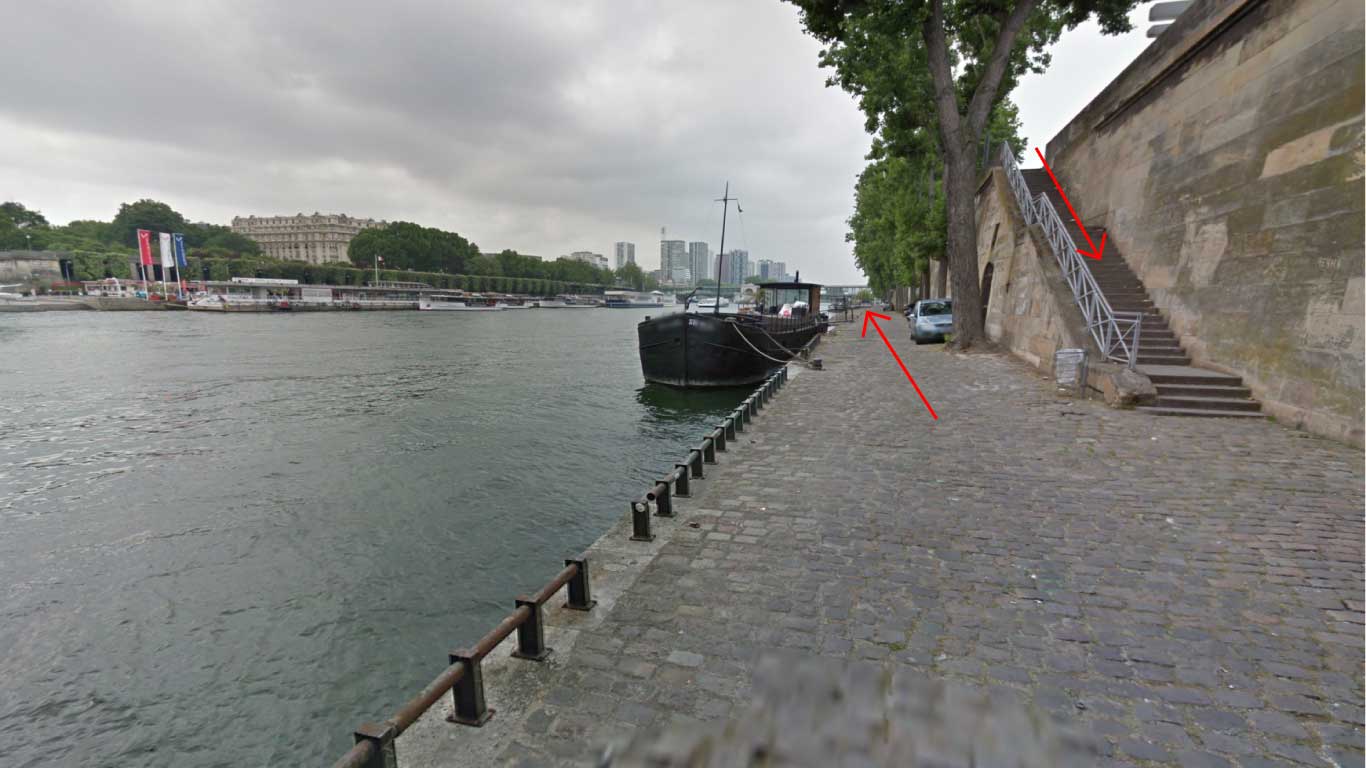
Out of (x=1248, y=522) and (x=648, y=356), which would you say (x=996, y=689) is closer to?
(x=1248, y=522)

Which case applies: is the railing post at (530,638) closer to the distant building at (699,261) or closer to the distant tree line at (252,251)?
the distant tree line at (252,251)

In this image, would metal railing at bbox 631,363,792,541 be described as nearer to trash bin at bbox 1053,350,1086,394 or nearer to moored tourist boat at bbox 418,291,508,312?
trash bin at bbox 1053,350,1086,394

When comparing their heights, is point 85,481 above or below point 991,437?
below

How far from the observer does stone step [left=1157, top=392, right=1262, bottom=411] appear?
8555 millimetres

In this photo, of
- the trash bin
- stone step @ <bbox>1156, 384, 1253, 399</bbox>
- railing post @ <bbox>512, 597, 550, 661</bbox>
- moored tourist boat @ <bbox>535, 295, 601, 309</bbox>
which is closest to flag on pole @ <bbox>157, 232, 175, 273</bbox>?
moored tourist boat @ <bbox>535, 295, 601, 309</bbox>

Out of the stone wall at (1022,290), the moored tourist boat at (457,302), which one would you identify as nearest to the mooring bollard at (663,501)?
the stone wall at (1022,290)

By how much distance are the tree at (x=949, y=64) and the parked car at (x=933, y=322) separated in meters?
4.45

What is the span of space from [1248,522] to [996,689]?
3.79 meters

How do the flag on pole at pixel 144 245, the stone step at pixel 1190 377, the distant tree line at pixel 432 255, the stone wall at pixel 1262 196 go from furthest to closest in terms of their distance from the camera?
the distant tree line at pixel 432 255, the flag on pole at pixel 144 245, the stone step at pixel 1190 377, the stone wall at pixel 1262 196

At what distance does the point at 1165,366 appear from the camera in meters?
10.1

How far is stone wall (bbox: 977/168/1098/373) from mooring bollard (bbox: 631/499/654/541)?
1021 centimetres

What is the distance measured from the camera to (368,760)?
2256mm

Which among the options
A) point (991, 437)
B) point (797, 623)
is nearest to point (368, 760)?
point (797, 623)

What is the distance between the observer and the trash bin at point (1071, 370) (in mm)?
10297
